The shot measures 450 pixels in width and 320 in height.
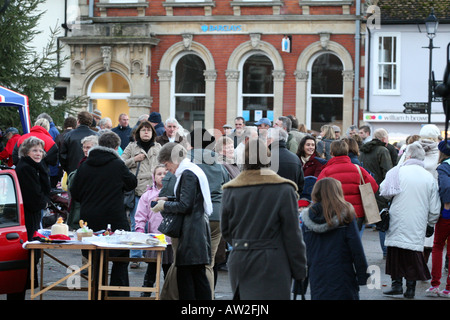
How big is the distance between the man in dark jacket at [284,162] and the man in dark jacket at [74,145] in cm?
337

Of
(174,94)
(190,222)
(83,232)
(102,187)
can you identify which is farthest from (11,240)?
(174,94)

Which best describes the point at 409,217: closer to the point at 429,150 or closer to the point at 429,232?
the point at 429,232

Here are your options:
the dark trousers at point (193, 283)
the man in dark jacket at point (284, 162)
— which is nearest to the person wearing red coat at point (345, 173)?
the man in dark jacket at point (284, 162)

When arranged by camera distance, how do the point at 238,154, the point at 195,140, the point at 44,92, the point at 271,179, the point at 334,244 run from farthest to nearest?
the point at 44,92, the point at 238,154, the point at 195,140, the point at 334,244, the point at 271,179

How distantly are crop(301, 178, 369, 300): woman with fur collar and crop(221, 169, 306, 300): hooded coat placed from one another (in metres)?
0.91

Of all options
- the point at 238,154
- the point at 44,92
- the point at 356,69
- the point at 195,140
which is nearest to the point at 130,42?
the point at 356,69

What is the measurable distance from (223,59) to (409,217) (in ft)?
58.5

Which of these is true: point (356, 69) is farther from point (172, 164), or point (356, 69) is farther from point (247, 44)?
point (172, 164)

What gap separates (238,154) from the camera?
1202cm

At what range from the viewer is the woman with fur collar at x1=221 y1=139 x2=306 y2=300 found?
23.9 ft

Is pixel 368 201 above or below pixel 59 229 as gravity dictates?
above

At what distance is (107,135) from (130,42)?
18.4m

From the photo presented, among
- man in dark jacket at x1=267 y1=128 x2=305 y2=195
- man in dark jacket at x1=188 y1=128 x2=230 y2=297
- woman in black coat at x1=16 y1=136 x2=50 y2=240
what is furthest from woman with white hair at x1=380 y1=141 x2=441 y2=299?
woman in black coat at x1=16 y1=136 x2=50 y2=240

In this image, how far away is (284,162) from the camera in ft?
39.3
